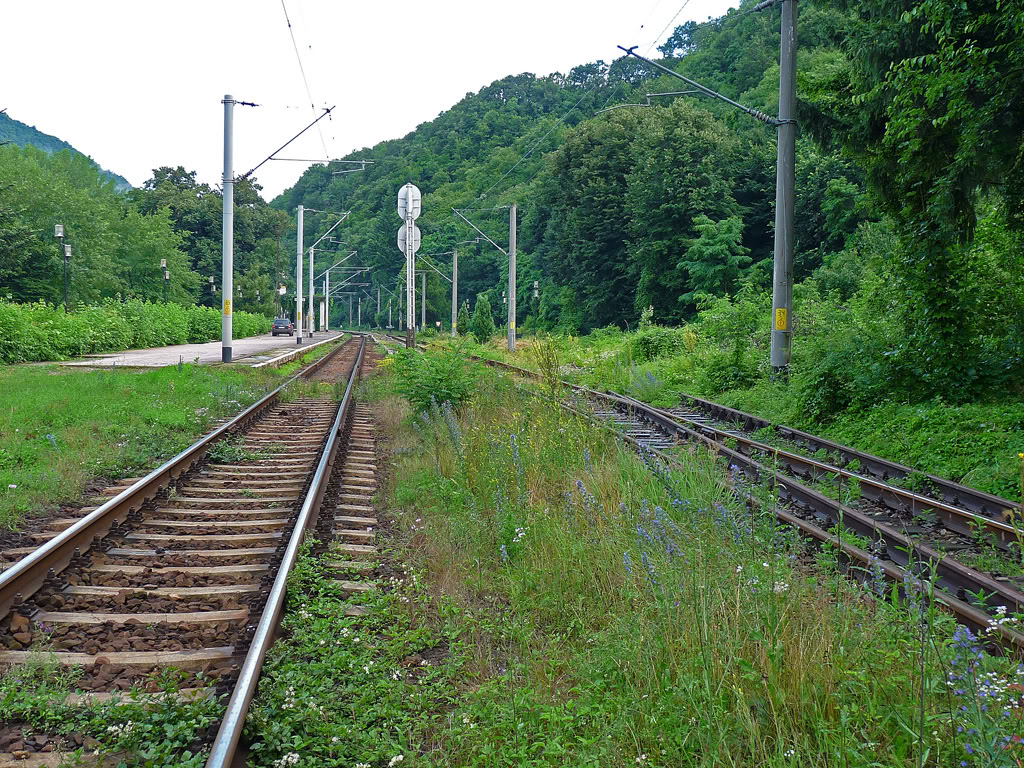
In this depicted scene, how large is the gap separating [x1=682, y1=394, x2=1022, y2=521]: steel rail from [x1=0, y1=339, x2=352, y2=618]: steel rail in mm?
5705

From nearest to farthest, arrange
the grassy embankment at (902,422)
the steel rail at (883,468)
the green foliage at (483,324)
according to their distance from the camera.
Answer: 1. the steel rail at (883,468)
2. the grassy embankment at (902,422)
3. the green foliage at (483,324)

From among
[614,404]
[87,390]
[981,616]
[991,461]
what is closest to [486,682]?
[981,616]

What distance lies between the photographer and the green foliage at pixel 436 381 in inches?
547

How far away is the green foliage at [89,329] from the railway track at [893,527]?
2171 cm

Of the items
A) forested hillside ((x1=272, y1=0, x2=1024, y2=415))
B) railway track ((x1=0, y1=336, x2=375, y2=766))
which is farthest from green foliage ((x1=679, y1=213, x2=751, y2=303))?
railway track ((x1=0, y1=336, x2=375, y2=766))

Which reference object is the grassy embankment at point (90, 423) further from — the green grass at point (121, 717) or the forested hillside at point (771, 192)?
the forested hillside at point (771, 192)

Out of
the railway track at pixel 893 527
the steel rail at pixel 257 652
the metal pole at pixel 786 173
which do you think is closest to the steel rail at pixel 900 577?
the railway track at pixel 893 527

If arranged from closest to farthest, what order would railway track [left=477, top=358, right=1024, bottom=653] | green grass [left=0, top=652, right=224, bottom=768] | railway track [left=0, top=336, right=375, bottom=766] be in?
green grass [left=0, top=652, right=224, bottom=768] < railway track [left=0, top=336, right=375, bottom=766] < railway track [left=477, top=358, right=1024, bottom=653]

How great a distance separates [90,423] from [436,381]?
5514 millimetres

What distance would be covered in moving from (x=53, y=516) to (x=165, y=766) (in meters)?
4.77

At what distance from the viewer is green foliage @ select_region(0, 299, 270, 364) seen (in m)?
24.7

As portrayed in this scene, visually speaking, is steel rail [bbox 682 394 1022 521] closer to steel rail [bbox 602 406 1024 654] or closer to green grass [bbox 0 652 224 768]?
steel rail [bbox 602 406 1024 654]

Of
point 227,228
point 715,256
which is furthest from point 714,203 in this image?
point 227,228

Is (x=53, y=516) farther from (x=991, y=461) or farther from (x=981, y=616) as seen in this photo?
(x=991, y=461)
